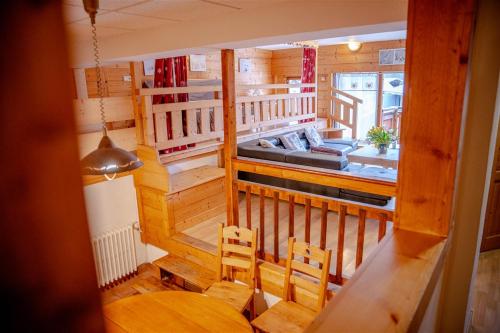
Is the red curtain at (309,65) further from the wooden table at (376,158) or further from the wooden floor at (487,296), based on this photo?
the wooden floor at (487,296)

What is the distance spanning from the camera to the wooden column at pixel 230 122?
10.6 ft


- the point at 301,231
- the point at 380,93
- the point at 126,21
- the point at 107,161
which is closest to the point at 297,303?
the point at 301,231

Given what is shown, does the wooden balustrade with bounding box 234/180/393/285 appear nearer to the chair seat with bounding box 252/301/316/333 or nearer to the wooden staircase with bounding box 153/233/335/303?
the wooden staircase with bounding box 153/233/335/303

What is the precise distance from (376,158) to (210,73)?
3.40 metres

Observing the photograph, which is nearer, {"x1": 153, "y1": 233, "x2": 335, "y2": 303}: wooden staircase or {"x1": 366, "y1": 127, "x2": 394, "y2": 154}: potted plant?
{"x1": 153, "y1": 233, "x2": 335, "y2": 303}: wooden staircase

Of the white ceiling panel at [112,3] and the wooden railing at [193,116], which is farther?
the wooden railing at [193,116]

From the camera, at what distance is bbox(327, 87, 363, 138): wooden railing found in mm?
7559

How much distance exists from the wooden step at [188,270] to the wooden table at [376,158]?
2.84m

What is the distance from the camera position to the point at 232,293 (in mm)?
3082

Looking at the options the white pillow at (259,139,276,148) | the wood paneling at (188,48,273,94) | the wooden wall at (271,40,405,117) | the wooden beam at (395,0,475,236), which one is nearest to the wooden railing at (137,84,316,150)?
the white pillow at (259,139,276,148)

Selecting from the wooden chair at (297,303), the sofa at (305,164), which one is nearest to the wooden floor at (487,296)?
the sofa at (305,164)

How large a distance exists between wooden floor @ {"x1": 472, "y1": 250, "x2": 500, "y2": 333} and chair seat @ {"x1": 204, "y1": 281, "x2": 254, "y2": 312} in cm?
189

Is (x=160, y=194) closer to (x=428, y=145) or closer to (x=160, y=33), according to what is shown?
(x=160, y=33)

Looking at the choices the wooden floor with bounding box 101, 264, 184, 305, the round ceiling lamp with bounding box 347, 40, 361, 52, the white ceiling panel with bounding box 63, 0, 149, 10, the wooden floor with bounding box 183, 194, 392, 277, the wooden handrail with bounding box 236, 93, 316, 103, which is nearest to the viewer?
the white ceiling panel with bounding box 63, 0, 149, 10
